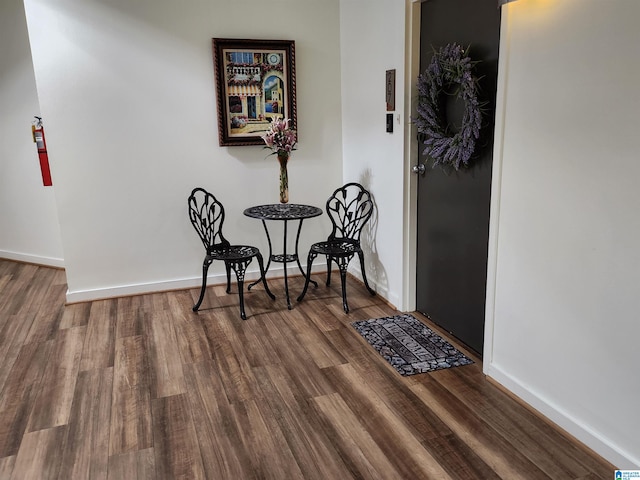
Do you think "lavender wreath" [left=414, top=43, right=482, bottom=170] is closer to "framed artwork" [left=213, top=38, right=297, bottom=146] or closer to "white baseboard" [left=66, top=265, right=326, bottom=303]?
"framed artwork" [left=213, top=38, right=297, bottom=146]

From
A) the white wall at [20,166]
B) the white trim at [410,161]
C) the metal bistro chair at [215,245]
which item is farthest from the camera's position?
the white wall at [20,166]

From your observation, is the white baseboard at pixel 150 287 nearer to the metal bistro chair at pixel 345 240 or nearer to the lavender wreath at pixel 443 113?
the metal bistro chair at pixel 345 240

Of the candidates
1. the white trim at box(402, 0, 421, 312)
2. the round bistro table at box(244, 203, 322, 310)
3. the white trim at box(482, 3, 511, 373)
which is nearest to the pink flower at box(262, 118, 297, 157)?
the round bistro table at box(244, 203, 322, 310)

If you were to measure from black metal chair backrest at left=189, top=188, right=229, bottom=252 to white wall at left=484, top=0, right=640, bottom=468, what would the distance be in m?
2.16

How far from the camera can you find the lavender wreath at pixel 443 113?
264cm

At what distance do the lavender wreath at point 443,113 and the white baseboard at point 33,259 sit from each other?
3.87 meters

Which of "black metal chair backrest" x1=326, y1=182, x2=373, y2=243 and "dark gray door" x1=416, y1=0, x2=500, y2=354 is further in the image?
"black metal chair backrest" x1=326, y1=182, x2=373, y2=243

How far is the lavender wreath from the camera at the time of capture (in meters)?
2.64

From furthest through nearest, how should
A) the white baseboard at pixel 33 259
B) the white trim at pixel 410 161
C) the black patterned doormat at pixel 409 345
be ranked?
Result: the white baseboard at pixel 33 259
the white trim at pixel 410 161
the black patterned doormat at pixel 409 345

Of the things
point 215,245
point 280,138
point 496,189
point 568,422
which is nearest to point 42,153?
point 215,245

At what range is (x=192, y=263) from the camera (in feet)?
13.9

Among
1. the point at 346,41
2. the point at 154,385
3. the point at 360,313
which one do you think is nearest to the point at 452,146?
the point at 360,313

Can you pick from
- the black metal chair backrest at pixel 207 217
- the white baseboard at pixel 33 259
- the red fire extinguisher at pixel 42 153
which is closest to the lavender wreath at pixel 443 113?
the black metal chair backrest at pixel 207 217

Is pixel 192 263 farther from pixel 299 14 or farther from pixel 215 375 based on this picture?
pixel 299 14
